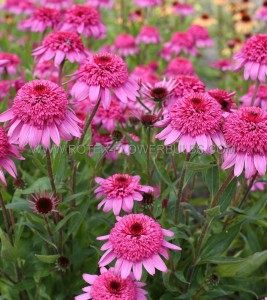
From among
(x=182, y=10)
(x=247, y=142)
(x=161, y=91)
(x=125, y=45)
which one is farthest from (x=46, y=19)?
(x=182, y=10)

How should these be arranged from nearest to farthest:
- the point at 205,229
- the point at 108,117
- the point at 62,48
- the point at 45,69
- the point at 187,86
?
the point at 205,229 → the point at 187,86 → the point at 62,48 → the point at 108,117 → the point at 45,69

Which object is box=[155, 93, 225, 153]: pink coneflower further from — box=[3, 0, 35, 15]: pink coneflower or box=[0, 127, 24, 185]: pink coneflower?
box=[3, 0, 35, 15]: pink coneflower

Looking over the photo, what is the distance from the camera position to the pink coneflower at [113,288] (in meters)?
1.50

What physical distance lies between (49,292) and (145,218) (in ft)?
2.09

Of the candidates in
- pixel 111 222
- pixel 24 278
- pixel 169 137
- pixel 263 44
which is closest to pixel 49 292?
pixel 24 278

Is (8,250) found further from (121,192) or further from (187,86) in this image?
(187,86)

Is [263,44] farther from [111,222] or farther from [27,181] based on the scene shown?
[27,181]

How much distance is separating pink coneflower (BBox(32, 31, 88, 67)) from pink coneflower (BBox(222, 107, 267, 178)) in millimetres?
867

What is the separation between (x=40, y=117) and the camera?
154cm

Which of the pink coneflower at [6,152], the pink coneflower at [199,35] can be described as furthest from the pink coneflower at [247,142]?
the pink coneflower at [199,35]

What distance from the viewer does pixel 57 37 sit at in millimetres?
2193

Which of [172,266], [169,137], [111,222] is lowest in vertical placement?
[172,266]

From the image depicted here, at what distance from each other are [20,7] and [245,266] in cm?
319

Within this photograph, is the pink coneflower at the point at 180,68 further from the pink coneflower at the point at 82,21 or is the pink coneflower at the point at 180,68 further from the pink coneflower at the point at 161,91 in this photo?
the pink coneflower at the point at 161,91
